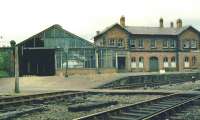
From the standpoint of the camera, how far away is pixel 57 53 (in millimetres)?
48562

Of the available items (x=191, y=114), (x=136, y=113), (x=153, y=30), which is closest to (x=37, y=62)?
(x=153, y=30)

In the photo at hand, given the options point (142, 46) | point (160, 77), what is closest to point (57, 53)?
point (160, 77)

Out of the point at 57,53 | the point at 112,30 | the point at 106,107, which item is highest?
the point at 112,30

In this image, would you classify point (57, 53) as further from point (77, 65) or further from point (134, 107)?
point (134, 107)

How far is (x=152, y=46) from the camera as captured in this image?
63.3 meters

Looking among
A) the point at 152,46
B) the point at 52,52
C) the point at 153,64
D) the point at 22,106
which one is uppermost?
the point at 152,46

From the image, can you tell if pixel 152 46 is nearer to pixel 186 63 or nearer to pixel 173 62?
pixel 173 62

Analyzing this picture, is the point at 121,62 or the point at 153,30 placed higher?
the point at 153,30

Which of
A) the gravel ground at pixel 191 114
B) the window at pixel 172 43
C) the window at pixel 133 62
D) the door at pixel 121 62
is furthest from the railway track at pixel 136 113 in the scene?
the window at pixel 172 43

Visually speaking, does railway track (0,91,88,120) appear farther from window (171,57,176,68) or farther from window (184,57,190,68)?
window (184,57,190,68)

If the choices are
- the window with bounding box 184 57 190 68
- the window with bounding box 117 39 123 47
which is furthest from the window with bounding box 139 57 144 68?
the window with bounding box 184 57 190 68

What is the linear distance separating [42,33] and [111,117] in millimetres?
38528

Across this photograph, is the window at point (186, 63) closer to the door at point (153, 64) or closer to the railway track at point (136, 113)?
the door at point (153, 64)

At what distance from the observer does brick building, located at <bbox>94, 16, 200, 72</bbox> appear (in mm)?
60375
